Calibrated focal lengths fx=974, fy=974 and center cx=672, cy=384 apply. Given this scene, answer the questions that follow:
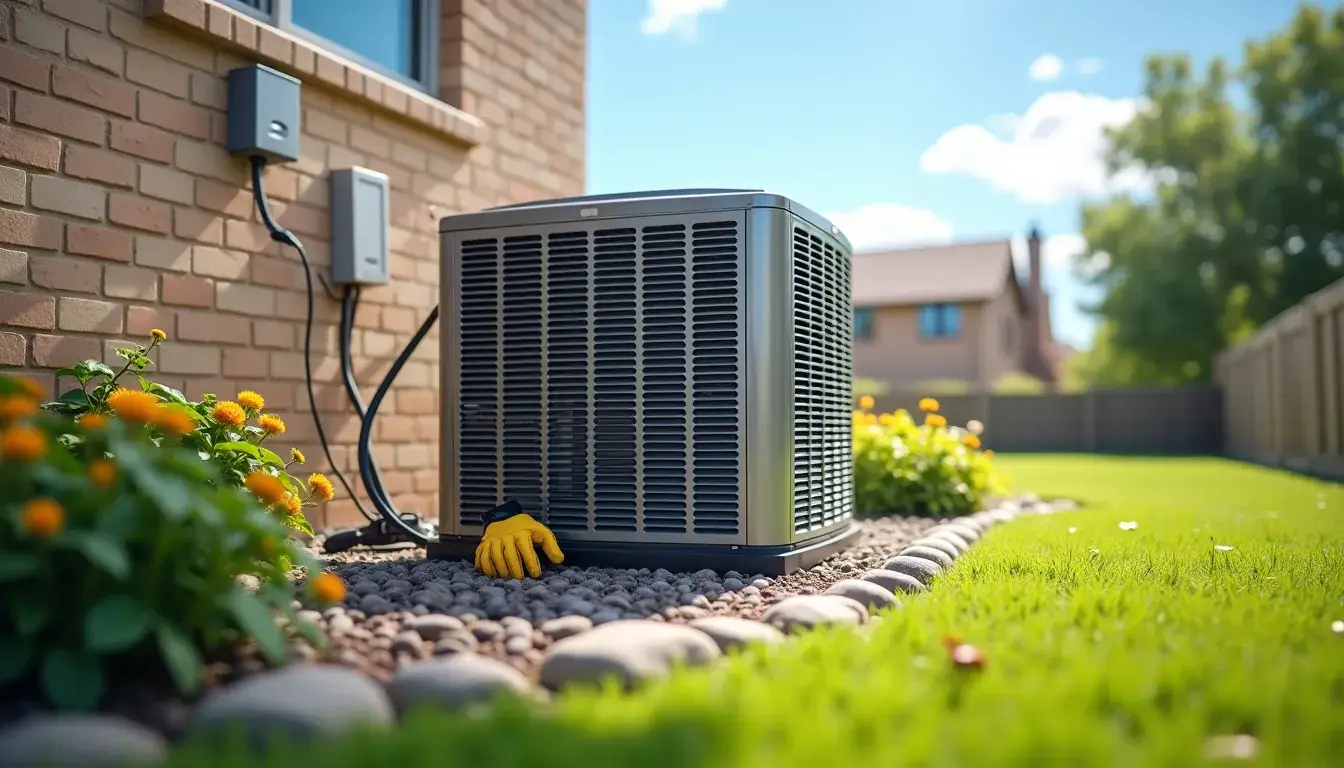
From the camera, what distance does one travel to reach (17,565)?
1470 millimetres

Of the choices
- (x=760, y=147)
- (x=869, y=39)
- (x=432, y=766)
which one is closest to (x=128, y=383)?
(x=432, y=766)

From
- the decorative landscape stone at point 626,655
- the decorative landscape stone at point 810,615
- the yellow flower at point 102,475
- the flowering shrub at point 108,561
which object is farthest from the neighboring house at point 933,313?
the yellow flower at point 102,475

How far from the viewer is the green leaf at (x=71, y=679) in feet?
4.82

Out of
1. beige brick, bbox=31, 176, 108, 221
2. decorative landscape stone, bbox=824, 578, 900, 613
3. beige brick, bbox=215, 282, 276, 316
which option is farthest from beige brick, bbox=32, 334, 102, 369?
decorative landscape stone, bbox=824, 578, 900, 613

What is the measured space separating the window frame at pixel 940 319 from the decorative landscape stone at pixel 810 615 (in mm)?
22446

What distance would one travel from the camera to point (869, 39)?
7.80 m

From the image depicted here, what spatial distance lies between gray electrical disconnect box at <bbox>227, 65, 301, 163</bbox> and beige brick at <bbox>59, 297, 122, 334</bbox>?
0.75 m

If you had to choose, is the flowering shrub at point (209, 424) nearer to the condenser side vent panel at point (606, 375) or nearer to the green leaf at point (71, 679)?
the condenser side vent panel at point (606, 375)

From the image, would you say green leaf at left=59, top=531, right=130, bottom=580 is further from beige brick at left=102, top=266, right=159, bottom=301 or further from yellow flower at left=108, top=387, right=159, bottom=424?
beige brick at left=102, top=266, right=159, bottom=301

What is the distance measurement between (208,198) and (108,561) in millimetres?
2334

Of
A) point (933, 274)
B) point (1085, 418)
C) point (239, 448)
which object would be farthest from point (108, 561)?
point (933, 274)

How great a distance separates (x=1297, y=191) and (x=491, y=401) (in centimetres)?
2139

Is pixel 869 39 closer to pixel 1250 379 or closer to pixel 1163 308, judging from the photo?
pixel 1250 379

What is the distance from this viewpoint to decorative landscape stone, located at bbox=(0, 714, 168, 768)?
125cm
